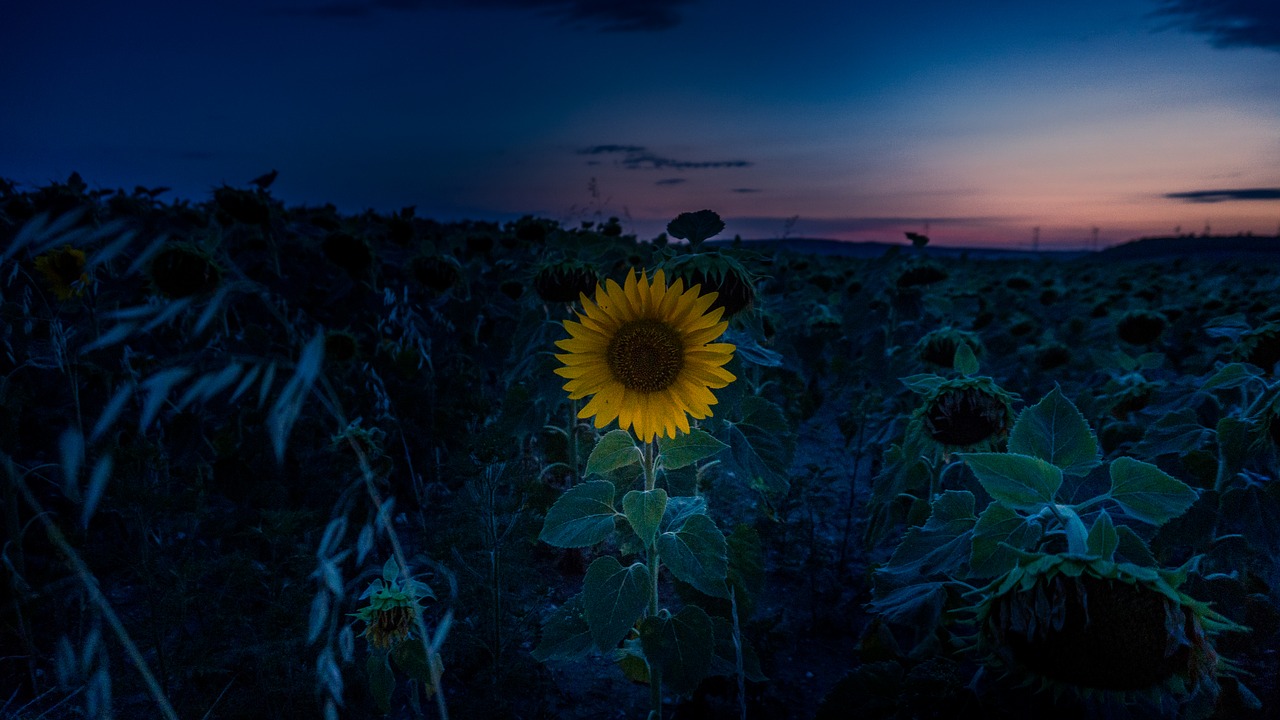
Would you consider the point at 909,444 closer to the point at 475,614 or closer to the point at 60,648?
the point at 475,614

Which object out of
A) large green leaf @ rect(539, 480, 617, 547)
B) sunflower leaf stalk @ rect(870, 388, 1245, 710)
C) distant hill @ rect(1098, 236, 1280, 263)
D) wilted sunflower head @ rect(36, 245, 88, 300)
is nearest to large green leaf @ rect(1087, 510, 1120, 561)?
sunflower leaf stalk @ rect(870, 388, 1245, 710)

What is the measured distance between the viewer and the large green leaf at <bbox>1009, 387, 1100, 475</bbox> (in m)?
1.13

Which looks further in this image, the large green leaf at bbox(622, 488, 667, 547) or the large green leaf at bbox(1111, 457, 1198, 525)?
the large green leaf at bbox(622, 488, 667, 547)

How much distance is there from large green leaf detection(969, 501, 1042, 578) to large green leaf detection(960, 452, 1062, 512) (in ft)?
0.07

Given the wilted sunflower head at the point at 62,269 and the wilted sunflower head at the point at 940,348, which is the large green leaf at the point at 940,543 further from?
the wilted sunflower head at the point at 62,269

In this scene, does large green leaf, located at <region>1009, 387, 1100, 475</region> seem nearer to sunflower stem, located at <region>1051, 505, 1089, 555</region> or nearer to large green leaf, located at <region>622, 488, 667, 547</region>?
sunflower stem, located at <region>1051, 505, 1089, 555</region>

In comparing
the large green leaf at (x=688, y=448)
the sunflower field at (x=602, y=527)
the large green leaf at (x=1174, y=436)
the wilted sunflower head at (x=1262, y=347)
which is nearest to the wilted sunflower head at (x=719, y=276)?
the sunflower field at (x=602, y=527)

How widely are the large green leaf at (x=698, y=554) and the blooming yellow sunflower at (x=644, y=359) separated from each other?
0.67 feet

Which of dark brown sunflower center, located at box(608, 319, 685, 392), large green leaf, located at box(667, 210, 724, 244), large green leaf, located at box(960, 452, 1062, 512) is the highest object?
large green leaf, located at box(667, 210, 724, 244)

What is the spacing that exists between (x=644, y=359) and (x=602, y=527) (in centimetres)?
36

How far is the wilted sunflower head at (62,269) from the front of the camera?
86.4 inches

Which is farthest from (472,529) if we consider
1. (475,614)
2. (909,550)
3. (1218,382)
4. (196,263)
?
(1218,382)

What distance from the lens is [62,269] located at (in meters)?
2.24

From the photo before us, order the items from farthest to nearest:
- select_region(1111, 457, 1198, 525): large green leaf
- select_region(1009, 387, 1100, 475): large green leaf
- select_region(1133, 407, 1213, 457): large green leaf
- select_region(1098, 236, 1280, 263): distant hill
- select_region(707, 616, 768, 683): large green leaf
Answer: select_region(1098, 236, 1280, 263): distant hill, select_region(1133, 407, 1213, 457): large green leaf, select_region(707, 616, 768, 683): large green leaf, select_region(1009, 387, 1100, 475): large green leaf, select_region(1111, 457, 1198, 525): large green leaf
